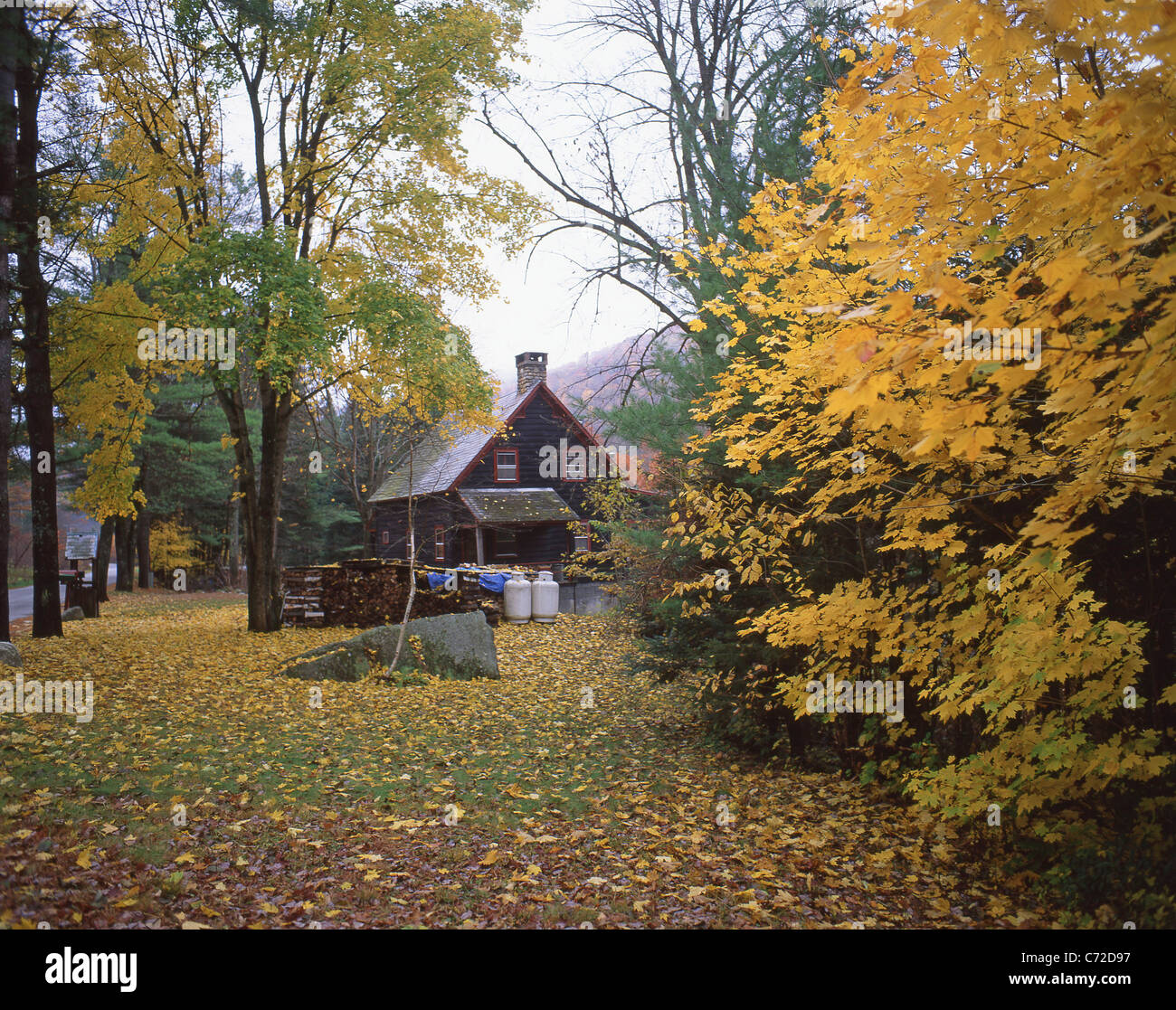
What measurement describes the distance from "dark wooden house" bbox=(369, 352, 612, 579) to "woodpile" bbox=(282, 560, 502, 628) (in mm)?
8114

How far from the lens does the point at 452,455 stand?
96.4ft

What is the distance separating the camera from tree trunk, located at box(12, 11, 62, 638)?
11773mm

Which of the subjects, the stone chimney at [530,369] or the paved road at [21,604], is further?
the stone chimney at [530,369]

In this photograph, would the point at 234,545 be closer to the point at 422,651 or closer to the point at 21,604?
the point at 21,604

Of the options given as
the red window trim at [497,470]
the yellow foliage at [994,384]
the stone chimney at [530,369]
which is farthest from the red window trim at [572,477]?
the yellow foliage at [994,384]

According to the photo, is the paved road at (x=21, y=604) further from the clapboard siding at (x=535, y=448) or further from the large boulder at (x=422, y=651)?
the clapboard siding at (x=535, y=448)

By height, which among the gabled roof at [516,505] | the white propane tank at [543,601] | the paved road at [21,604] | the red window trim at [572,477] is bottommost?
the paved road at [21,604]

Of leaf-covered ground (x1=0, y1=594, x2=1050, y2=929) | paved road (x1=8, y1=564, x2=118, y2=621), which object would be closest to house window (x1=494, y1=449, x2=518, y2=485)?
paved road (x1=8, y1=564, x2=118, y2=621)

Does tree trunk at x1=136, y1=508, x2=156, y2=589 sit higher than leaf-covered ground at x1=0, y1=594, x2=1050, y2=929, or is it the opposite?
tree trunk at x1=136, y1=508, x2=156, y2=589

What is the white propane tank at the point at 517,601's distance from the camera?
19000 mm

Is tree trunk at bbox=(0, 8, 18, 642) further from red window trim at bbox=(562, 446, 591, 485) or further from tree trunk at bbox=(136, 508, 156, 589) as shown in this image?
tree trunk at bbox=(136, 508, 156, 589)

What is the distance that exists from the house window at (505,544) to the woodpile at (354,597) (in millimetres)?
9926

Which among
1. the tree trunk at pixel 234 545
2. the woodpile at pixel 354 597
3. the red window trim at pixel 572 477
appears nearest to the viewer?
the woodpile at pixel 354 597

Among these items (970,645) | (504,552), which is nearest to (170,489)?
(504,552)
